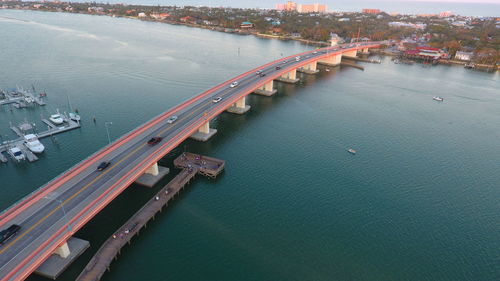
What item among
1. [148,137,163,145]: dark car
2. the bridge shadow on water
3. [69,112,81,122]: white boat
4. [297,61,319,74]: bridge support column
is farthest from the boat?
[297,61,319,74]: bridge support column

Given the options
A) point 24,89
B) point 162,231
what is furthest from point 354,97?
point 24,89

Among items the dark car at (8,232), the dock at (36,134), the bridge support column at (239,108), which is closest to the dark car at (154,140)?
the dark car at (8,232)

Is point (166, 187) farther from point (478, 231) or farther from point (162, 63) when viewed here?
point (162, 63)

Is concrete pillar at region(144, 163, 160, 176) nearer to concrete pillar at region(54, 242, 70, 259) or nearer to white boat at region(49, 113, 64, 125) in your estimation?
concrete pillar at region(54, 242, 70, 259)

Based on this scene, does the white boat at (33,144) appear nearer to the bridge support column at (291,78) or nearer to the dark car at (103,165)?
the dark car at (103,165)

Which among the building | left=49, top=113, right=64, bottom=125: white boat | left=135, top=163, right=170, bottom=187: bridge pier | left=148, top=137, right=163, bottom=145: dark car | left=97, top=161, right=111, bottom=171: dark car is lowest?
left=135, top=163, right=170, bottom=187: bridge pier

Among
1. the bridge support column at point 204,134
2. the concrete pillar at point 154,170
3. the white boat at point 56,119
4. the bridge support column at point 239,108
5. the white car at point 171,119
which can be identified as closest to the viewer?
the concrete pillar at point 154,170
